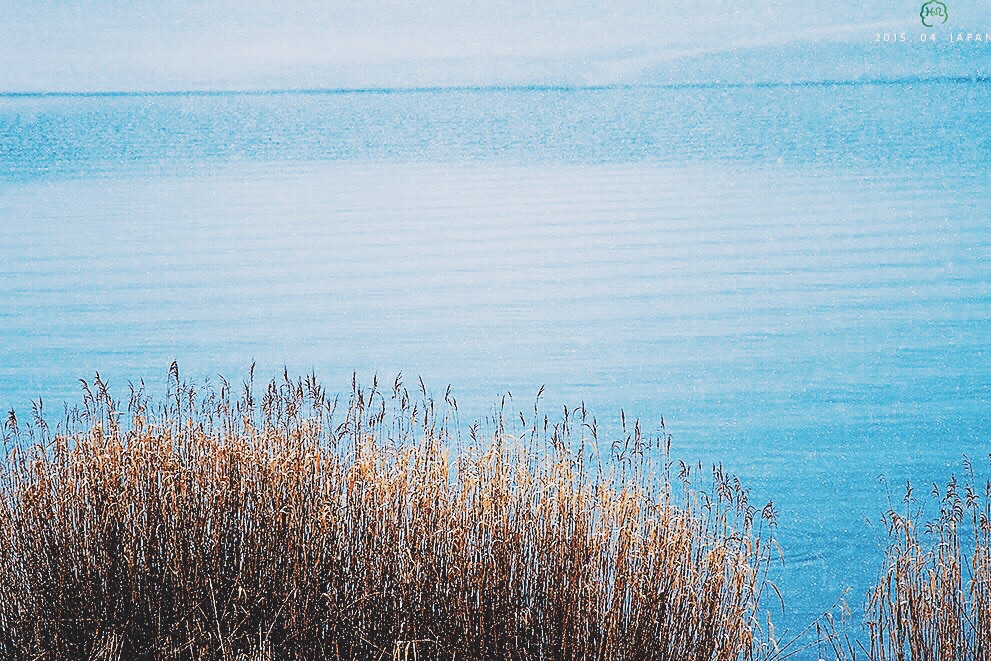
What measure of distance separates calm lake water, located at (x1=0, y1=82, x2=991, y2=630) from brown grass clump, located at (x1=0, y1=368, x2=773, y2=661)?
61.9 inches

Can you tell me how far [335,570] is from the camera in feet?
14.9

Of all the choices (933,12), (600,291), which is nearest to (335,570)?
(600,291)

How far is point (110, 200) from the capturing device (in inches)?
769

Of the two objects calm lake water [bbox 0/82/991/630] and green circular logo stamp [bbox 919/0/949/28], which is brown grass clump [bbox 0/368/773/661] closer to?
calm lake water [bbox 0/82/991/630]

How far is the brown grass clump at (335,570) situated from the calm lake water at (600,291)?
1.57 m

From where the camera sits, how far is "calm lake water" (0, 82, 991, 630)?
26.9 feet

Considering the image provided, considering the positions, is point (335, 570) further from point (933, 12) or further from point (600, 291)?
point (933, 12)

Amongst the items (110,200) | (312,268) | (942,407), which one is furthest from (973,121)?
(942,407)

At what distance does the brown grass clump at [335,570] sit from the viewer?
4406mm

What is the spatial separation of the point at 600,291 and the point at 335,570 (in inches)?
316

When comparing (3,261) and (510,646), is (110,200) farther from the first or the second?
(510,646)

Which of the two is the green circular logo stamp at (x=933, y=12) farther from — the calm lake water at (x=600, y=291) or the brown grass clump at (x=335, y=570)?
the brown grass clump at (x=335, y=570)

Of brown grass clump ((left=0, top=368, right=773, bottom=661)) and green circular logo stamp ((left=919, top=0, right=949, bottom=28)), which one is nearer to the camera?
brown grass clump ((left=0, top=368, right=773, bottom=661))

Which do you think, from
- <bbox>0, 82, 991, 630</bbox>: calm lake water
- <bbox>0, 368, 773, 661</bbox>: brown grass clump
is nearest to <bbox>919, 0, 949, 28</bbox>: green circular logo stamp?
<bbox>0, 82, 991, 630</bbox>: calm lake water
